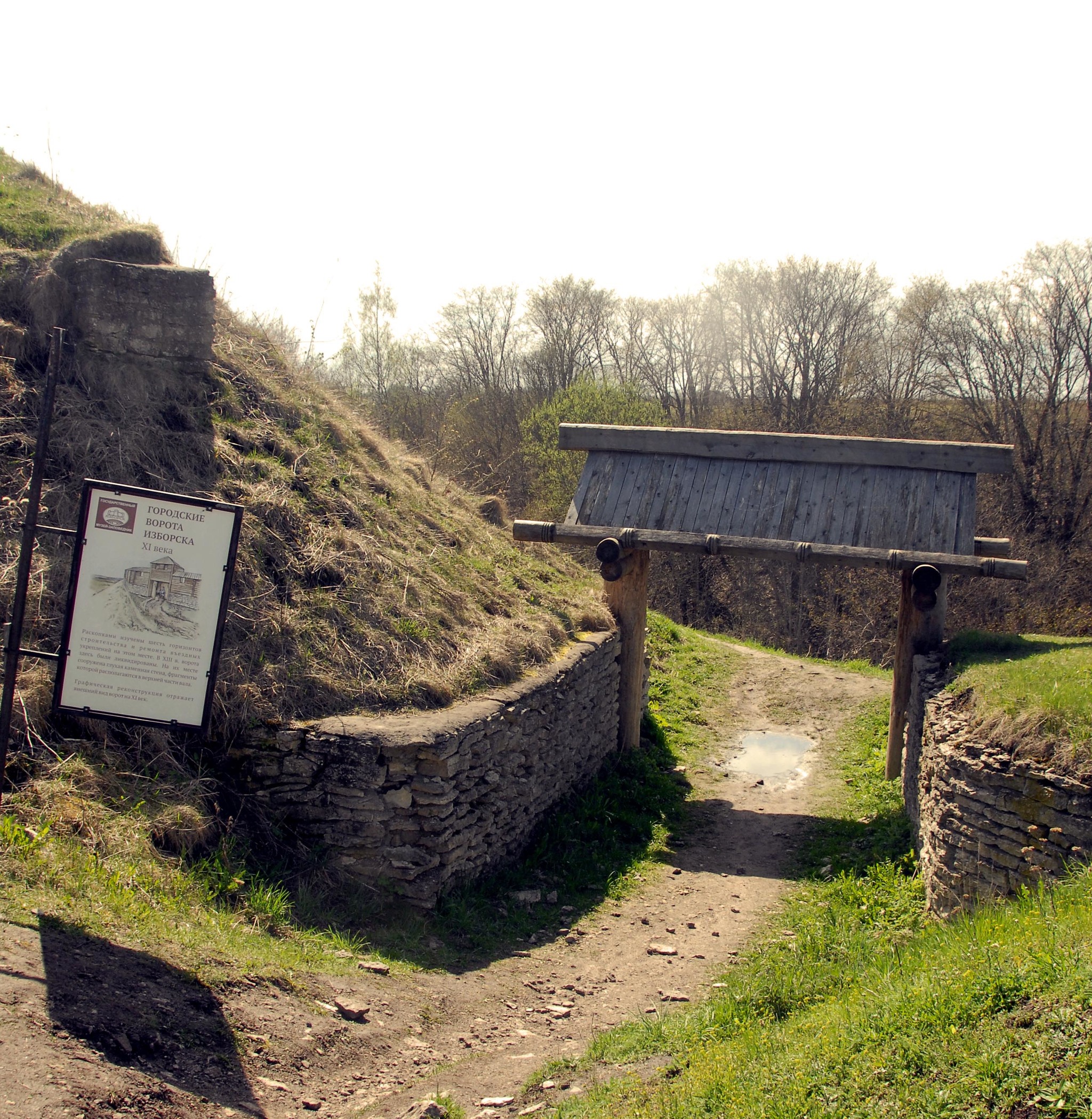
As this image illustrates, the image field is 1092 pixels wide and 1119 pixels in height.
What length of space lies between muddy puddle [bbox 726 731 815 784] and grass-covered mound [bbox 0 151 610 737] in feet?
8.57

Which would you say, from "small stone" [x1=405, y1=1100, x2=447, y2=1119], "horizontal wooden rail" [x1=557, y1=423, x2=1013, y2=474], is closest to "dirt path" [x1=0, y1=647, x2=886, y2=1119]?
"small stone" [x1=405, y1=1100, x2=447, y2=1119]

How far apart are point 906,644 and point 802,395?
63.4ft

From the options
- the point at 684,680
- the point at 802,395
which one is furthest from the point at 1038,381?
the point at 684,680

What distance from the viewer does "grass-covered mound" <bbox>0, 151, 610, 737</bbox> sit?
22.0 ft

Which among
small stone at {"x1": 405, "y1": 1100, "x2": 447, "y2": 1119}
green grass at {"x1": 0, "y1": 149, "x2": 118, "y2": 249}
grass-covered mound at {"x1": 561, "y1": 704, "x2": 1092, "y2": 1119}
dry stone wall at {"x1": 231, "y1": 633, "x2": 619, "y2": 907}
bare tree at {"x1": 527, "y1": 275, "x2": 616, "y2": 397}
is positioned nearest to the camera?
grass-covered mound at {"x1": 561, "y1": 704, "x2": 1092, "y2": 1119}

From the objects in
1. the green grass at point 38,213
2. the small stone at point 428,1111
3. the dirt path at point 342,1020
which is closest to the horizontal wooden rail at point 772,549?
the dirt path at point 342,1020

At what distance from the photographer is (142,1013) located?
377 centimetres

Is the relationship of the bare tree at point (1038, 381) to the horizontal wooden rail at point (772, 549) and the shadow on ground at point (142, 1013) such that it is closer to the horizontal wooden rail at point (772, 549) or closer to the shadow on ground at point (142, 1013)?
the horizontal wooden rail at point (772, 549)

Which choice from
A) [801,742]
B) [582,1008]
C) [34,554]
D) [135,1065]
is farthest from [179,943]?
[801,742]

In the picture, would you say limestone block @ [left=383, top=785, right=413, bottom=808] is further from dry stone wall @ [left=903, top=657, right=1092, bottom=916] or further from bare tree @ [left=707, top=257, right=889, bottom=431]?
bare tree @ [left=707, top=257, right=889, bottom=431]

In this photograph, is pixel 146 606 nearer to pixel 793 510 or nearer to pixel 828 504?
pixel 793 510

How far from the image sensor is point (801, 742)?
12.2m

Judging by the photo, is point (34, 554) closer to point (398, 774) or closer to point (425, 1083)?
point (398, 774)

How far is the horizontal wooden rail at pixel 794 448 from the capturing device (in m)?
9.19
